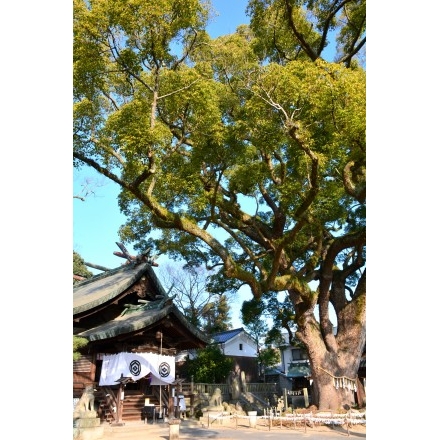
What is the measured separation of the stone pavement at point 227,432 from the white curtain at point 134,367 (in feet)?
3.24

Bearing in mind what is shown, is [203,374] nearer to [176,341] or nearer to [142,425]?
[176,341]

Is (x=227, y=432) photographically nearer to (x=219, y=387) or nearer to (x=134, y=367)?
(x=134, y=367)

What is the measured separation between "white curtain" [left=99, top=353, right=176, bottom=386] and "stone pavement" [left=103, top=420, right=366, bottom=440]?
986mm

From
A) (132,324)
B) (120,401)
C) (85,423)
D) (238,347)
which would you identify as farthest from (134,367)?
(238,347)

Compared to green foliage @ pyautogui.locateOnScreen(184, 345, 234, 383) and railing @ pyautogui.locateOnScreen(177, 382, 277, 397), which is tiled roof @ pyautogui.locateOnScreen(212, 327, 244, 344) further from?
railing @ pyautogui.locateOnScreen(177, 382, 277, 397)

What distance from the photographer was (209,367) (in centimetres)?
1748

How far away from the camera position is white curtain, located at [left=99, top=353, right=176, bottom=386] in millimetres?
9836

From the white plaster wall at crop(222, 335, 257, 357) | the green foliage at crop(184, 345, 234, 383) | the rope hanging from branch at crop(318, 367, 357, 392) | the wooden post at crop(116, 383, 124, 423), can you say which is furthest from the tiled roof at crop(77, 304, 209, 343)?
the white plaster wall at crop(222, 335, 257, 357)

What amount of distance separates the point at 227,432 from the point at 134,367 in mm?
2564

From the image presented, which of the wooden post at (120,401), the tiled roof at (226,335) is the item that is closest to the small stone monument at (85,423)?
the wooden post at (120,401)

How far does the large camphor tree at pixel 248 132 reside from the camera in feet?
25.6

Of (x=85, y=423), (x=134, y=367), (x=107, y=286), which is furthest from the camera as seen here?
(x=107, y=286)
